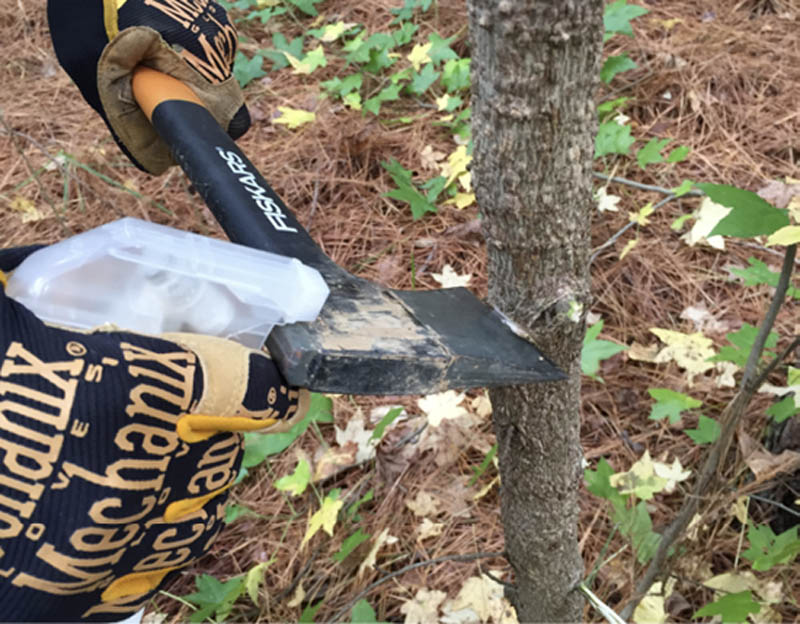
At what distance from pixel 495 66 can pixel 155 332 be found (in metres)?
0.46

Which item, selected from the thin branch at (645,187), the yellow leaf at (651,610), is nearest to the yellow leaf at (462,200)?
the thin branch at (645,187)

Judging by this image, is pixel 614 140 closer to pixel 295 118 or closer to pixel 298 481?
pixel 295 118

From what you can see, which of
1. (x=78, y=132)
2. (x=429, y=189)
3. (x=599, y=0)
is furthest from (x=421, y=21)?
(x=599, y=0)

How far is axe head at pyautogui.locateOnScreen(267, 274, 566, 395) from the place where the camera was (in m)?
0.65

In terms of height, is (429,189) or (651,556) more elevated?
(429,189)

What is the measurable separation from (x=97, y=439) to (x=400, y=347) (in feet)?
1.00

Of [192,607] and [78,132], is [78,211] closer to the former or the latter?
[78,132]

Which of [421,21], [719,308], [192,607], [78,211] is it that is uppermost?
[421,21]

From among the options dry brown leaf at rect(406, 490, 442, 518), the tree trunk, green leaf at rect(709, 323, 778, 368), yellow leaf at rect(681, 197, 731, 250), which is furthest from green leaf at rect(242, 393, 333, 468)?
yellow leaf at rect(681, 197, 731, 250)

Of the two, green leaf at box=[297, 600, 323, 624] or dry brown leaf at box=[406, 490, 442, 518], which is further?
dry brown leaf at box=[406, 490, 442, 518]

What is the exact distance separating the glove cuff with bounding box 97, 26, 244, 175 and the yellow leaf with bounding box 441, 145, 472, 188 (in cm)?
80

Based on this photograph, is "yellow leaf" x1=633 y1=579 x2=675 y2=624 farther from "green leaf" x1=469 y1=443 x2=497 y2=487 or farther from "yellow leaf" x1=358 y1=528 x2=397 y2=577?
"yellow leaf" x1=358 y1=528 x2=397 y2=577

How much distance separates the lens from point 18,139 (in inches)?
97.3

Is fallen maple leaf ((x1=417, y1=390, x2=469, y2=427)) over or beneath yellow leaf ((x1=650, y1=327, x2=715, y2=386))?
beneath
